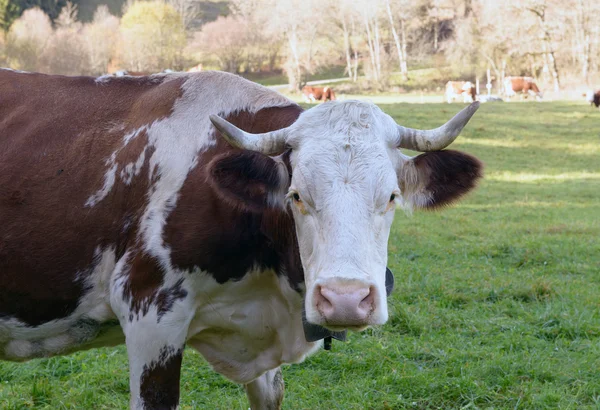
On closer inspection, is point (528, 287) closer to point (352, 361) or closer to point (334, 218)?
point (352, 361)

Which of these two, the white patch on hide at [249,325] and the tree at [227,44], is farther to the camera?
the tree at [227,44]

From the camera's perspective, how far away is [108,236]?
395 centimetres

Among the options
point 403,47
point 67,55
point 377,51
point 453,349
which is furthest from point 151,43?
point 453,349

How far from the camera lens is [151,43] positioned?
66.2 meters

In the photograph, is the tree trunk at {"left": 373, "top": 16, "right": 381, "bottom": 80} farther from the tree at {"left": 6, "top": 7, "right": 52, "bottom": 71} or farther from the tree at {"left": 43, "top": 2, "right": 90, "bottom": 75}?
the tree at {"left": 6, "top": 7, "right": 52, "bottom": 71}

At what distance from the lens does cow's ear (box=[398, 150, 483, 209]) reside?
155 inches

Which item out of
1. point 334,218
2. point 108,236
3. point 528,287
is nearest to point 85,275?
point 108,236

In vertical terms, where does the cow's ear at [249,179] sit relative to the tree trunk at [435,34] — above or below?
above

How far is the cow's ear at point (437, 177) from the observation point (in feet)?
12.9

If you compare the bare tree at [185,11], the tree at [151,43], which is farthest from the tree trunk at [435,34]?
the bare tree at [185,11]

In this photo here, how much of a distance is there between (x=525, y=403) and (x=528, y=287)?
277cm

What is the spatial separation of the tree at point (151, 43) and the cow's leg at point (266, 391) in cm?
5912

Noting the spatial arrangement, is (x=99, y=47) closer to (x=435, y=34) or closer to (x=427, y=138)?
(x=435, y=34)

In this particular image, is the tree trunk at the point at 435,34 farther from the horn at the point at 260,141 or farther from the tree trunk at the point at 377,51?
the horn at the point at 260,141
